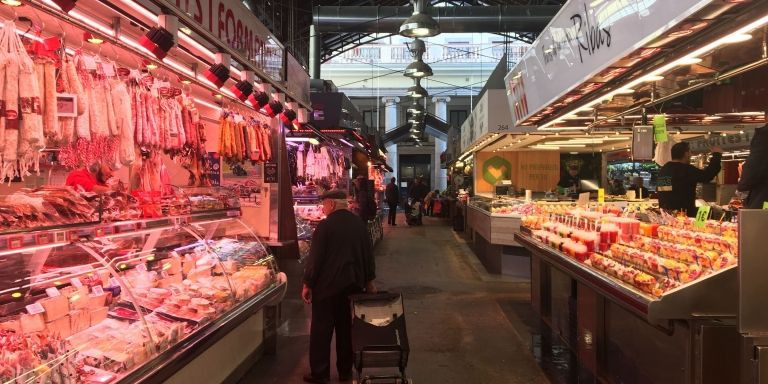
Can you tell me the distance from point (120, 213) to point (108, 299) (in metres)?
0.70

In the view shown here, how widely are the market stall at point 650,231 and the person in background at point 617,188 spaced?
7561 millimetres

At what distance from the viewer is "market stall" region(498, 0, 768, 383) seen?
3.03 metres

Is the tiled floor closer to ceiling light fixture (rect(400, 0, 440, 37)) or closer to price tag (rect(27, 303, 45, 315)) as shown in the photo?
price tag (rect(27, 303, 45, 315))

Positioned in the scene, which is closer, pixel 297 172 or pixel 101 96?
pixel 101 96

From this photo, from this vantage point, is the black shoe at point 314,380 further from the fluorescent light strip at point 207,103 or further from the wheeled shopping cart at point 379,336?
the fluorescent light strip at point 207,103

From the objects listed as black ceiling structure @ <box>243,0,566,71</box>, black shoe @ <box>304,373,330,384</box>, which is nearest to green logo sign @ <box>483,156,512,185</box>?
black ceiling structure @ <box>243,0,566,71</box>

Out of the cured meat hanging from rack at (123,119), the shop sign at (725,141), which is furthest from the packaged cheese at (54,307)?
the shop sign at (725,141)

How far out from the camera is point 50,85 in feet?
9.13

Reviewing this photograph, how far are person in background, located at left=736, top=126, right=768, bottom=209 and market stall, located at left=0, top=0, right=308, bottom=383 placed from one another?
13.9 feet

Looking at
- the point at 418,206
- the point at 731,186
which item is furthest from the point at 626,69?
the point at 418,206

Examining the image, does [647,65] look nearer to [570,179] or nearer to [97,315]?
[97,315]

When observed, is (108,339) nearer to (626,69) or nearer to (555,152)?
(626,69)

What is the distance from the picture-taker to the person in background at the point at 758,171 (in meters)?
4.63

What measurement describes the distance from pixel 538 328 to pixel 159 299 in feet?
14.9
